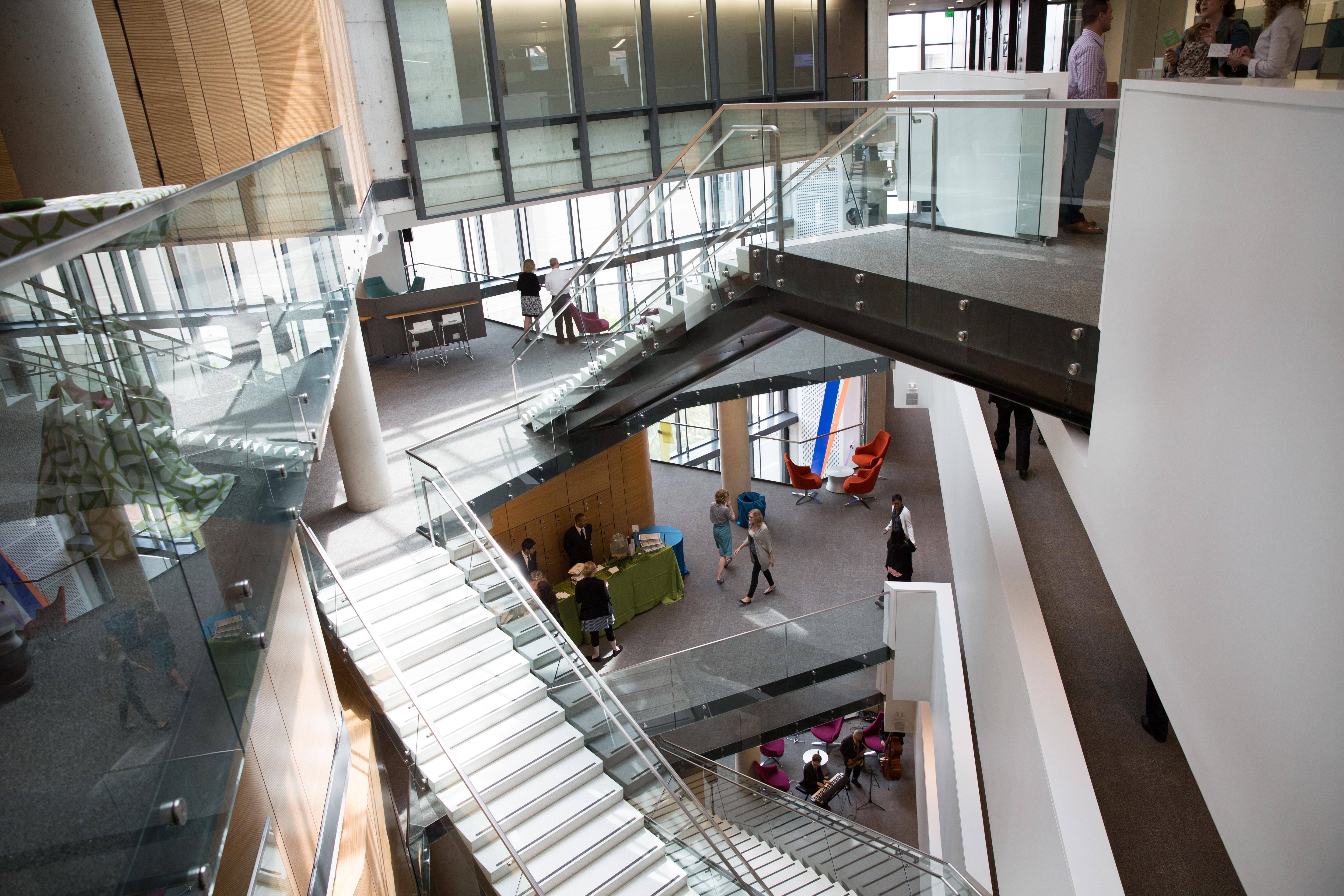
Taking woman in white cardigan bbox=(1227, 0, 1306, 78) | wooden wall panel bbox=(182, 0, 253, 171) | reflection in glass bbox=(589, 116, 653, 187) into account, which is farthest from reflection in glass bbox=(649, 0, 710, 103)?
woman in white cardigan bbox=(1227, 0, 1306, 78)

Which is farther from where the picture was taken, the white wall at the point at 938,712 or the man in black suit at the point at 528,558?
the man in black suit at the point at 528,558

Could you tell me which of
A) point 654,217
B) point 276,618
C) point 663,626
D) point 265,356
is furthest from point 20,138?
point 663,626

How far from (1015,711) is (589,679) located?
3679 mm

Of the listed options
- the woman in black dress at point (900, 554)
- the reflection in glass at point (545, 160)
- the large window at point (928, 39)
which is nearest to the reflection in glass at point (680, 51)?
the reflection in glass at point (545, 160)

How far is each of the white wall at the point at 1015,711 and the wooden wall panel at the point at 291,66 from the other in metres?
7.66

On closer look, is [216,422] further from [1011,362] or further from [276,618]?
[1011,362]

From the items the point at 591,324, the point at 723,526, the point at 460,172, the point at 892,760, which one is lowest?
the point at 892,760

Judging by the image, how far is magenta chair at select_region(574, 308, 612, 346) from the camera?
32.4 feet

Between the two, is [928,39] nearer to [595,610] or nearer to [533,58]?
[533,58]

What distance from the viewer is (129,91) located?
253 inches

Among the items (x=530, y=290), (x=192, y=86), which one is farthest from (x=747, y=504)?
A: (x=192, y=86)

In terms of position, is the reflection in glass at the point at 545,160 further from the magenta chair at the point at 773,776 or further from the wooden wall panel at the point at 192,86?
the magenta chair at the point at 773,776

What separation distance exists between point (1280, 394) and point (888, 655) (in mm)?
9379

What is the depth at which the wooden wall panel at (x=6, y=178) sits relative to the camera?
6.32 m
